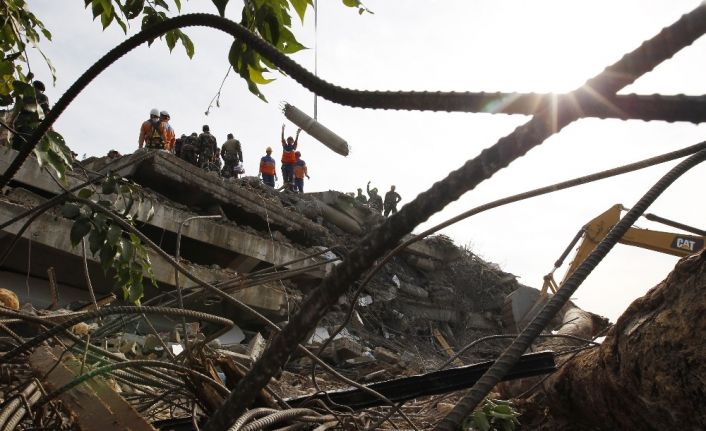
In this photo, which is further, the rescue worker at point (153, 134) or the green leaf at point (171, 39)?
the rescue worker at point (153, 134)

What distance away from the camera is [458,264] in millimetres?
15211

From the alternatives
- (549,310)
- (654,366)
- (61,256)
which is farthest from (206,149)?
(549,310)

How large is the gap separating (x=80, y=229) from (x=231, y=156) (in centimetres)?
1125

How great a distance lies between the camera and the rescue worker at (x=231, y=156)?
12.9m

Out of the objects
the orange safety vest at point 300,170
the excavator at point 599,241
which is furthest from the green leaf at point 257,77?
the orange safety vest at point 300,170

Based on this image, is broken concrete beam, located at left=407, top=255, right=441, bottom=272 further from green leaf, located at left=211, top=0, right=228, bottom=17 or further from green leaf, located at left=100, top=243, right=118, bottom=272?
green leaf, located at left=211, top=0, right=228, bottom=17

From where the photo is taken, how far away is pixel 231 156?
1299 centimetres

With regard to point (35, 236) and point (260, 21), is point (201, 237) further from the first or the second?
point (260, 21)

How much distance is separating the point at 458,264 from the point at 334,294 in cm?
1499

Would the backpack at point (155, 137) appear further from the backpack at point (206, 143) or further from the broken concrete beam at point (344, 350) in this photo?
the broken concrete beam at point (344, 350)

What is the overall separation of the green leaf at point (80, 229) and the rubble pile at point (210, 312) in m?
0.29

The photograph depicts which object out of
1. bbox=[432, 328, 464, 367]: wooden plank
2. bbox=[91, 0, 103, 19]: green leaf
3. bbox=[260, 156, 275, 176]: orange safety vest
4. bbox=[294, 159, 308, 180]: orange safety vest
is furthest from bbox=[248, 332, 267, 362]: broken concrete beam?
bbox=[294, 159, 308, 180]: orange safety vest

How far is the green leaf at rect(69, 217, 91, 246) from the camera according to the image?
1971 millimetres

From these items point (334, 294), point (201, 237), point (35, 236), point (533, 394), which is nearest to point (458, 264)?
point (201, 237)
